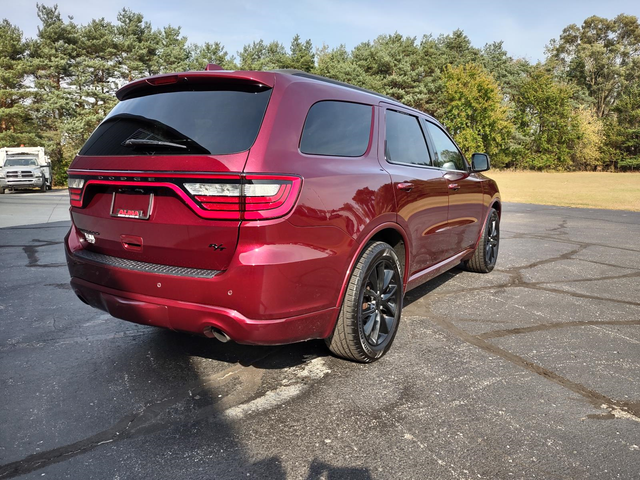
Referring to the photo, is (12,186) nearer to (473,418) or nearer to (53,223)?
(53,223)

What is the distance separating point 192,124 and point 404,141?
6.10 feet

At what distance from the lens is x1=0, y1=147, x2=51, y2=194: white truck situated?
2331 centimetres

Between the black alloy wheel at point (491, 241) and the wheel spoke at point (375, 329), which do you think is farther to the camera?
the black alloy wheel at point (491, 241)

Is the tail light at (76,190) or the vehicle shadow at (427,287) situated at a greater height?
the tail light at (76,190)

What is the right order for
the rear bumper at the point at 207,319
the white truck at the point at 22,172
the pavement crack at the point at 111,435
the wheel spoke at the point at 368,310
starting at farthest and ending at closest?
the white truck at the point at 22,172
the wheel spoke at the point at 368,310
the rear bumper at the point at 207,319
the pavement crack at the point at 111,435

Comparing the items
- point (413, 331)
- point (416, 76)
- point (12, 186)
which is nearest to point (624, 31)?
point (416, 76)

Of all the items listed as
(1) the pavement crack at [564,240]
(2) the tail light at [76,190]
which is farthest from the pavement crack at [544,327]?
(1) the pavement crack at [564,240]

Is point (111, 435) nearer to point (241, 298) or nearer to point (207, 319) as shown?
point (207, 319)

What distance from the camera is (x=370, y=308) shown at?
3.27 meters

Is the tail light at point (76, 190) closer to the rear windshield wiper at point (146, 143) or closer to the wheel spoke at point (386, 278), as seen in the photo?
the rear windshield wiper at point (146, 143)

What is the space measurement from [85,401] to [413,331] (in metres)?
2.39

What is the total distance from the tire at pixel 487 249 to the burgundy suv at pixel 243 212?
103 inches

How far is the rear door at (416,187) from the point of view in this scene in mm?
3549

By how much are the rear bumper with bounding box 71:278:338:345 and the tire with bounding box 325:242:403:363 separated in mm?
172
